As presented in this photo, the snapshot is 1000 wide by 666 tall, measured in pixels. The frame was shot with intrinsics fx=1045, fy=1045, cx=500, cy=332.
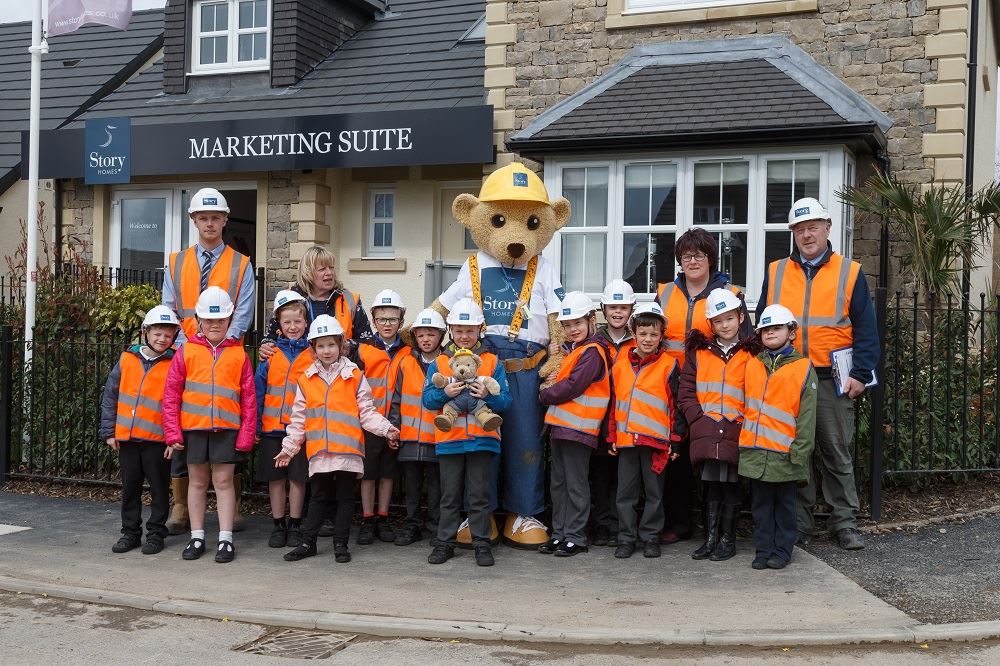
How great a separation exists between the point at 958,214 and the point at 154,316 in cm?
688

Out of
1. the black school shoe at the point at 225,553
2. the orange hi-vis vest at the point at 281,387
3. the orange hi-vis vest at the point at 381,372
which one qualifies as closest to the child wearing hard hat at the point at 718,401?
the orange hi-vis vest at the point at 381,372

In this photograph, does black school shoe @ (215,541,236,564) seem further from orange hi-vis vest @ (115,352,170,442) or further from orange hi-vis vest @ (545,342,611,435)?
orange hi-vis vest @ (545,342,611,435)

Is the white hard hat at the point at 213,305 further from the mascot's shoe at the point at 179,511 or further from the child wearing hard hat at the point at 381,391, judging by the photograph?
the mascot's shoe at the point at 179,511

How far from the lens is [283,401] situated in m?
6.85

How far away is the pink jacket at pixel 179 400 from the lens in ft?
21.6

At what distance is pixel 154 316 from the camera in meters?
6.92

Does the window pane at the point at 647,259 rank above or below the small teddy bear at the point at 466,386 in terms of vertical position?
above

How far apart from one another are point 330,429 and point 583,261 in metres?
5.41

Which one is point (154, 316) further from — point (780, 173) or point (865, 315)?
point (780, 173)

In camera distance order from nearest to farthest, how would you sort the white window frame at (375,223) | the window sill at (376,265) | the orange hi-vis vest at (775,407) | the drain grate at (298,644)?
the drain grate at (298,644), the orange hi-vis vest at (775,407), the window sill at (376,265), the white window frame at (375,223)

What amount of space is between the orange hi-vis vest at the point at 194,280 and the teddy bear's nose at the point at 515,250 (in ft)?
6.17

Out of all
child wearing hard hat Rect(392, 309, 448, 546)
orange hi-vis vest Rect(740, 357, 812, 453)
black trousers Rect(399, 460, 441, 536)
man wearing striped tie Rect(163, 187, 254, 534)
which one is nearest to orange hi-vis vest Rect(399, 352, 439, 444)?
child wearing hard hat Rect(392, 309, 448, 546)

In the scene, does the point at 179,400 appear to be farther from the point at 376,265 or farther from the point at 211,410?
the point at 376,265

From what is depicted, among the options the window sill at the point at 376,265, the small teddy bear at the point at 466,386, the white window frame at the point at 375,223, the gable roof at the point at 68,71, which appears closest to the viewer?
the small teddy bear at the point at 466,386
